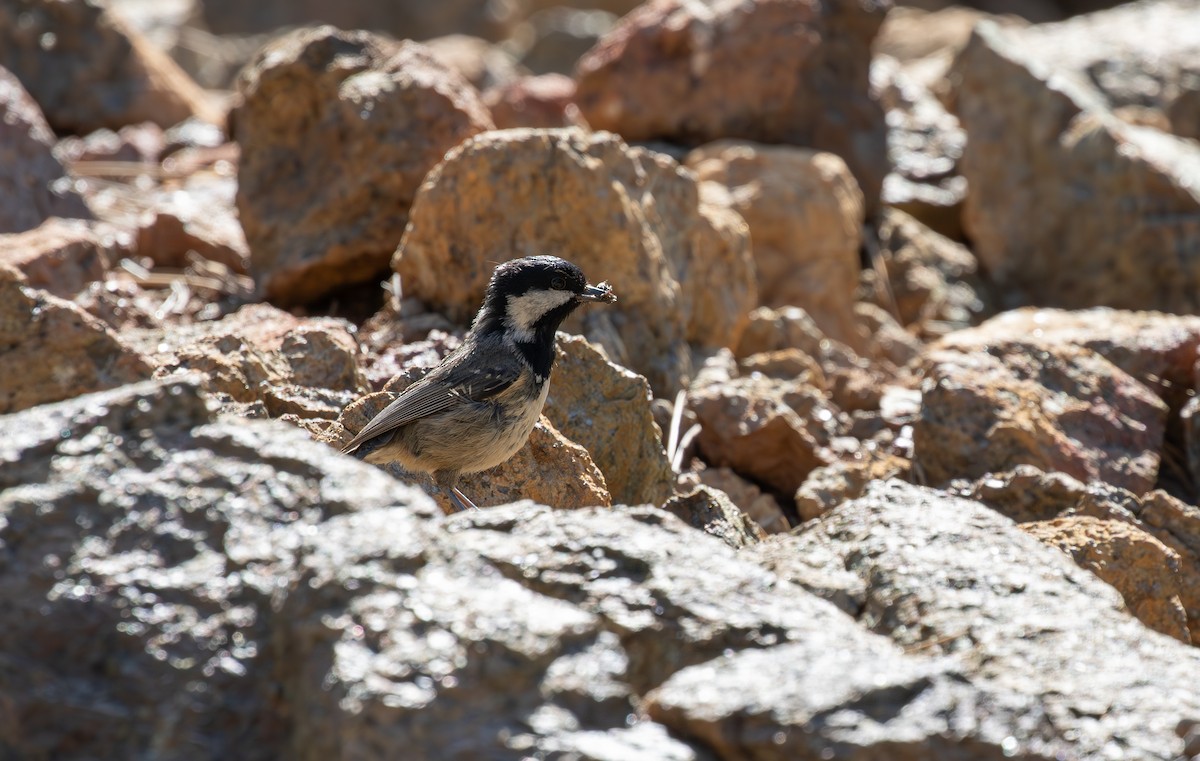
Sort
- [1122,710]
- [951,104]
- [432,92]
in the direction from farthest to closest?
[951,104] < [432,92] < [1122,710]

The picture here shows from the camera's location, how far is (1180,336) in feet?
23.6

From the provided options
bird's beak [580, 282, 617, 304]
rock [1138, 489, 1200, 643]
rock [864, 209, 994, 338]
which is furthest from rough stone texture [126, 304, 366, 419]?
rock [864, 209, 994, 338]

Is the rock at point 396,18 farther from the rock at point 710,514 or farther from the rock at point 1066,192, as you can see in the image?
the rock at point 710,514

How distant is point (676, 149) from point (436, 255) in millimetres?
3326

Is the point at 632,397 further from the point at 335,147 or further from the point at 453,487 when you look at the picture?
the point at 335,147

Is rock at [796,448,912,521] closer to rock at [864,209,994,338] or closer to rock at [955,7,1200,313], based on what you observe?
rock at [864,209,994,338]

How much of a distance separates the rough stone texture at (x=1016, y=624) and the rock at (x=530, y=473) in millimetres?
1145

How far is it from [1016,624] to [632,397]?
94.8 inches

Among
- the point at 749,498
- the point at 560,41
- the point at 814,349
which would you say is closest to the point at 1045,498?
the point at 749,498

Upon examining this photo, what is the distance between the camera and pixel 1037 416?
20.3 feet

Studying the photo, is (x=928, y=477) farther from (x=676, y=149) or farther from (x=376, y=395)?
(x=676, y=149)

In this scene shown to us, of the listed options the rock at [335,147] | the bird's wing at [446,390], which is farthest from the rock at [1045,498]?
the rock at [335,147]

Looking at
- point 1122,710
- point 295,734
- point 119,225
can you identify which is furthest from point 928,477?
point 119,225

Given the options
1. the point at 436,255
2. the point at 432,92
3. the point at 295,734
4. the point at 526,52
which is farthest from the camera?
the point at 526,52
